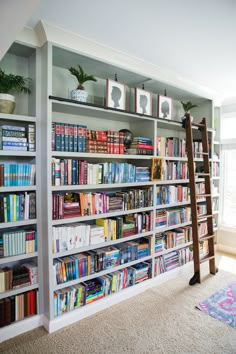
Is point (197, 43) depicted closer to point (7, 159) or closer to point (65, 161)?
point (65, 161)

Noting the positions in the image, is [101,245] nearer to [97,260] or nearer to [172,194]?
[97,260]

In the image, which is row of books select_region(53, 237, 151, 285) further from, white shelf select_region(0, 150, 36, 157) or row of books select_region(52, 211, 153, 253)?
white shelf select_region(0, 150, 36, 157)

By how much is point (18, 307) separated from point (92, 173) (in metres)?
1.29

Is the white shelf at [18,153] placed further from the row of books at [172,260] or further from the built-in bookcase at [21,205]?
the row of books at [172,260]

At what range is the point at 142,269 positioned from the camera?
102 inches

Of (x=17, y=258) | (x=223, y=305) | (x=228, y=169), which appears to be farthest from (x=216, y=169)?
(x=17, y=258)

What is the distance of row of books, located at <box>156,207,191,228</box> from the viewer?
2.77m

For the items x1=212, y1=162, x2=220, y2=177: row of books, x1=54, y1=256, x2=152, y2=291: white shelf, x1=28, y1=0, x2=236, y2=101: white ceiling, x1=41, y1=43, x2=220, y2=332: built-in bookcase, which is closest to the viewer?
x1=28, y1=0, x2=236, y2=101: white ceiling

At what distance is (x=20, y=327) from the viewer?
1896 millimetres

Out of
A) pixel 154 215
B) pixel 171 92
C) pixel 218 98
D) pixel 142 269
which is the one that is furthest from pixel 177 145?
pixel 142 269

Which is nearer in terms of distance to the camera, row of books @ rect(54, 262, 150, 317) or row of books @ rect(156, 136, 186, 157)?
row of books @ rect(54, 262, 150, 317)

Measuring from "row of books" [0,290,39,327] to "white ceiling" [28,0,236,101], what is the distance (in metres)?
2.19

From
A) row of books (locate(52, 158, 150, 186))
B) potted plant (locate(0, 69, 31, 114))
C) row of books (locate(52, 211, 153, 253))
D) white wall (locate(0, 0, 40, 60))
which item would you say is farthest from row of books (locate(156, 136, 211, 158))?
white wall (locate(0, 0, 40, 60))

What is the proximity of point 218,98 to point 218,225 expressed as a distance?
2.06 metres
